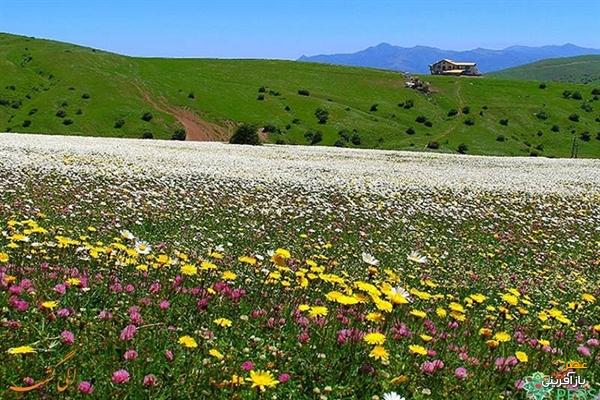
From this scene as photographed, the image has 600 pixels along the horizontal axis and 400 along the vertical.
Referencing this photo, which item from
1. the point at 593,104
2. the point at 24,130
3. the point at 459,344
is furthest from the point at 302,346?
the point at 593,104

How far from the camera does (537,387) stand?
4.88 meters

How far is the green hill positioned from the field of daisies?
8434cm

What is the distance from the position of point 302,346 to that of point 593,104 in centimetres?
16625

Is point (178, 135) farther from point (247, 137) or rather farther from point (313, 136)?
point (247, 137)

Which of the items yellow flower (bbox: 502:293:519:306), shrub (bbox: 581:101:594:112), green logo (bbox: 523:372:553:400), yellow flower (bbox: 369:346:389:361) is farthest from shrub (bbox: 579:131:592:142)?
yellow flower (bbox: 369:346:389:361)

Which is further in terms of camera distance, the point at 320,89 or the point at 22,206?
the point at 320,89

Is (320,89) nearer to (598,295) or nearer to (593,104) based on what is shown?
(593,104)

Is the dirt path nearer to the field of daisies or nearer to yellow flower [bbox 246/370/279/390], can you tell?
the field of daisies

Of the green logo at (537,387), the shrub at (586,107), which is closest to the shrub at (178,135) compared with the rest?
the green logo at (537,387)

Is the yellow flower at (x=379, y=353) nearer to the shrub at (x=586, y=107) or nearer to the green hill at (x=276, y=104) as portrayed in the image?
the green hill at (x=276, y=104)

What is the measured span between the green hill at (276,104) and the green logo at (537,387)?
94298 mm

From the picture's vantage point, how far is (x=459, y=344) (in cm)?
636

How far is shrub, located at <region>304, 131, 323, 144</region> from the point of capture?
108m

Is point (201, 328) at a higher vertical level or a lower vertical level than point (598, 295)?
higher
